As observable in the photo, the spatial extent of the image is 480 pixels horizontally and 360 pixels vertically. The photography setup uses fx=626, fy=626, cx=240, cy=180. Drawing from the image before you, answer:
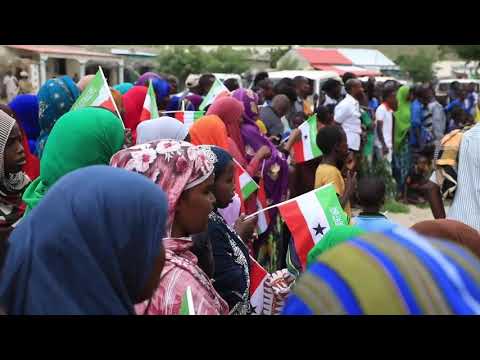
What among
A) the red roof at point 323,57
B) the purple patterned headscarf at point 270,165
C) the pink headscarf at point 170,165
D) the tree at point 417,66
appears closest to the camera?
the pink headscarf at point 170,165

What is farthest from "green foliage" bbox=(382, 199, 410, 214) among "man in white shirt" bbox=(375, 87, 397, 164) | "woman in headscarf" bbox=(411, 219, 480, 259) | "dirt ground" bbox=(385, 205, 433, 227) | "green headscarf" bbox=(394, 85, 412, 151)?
"woman in headscarf" bbox=(411, 219, 480, 259)

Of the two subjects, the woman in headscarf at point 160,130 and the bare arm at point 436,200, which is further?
the bare arm at point 436,200

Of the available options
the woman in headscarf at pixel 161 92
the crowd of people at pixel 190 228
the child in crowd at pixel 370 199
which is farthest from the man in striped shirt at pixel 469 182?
the woman in headscarf at pixel 161 92

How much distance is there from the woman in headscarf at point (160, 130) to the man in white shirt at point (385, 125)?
6135 millimetres

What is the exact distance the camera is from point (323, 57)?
3381 cm

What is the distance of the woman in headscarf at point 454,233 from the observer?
218 centimetres

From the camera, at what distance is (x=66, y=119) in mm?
3154

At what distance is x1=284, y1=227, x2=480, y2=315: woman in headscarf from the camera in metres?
1.31

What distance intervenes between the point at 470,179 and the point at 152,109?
8.26 ft

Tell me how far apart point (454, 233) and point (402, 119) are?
26.0 feet

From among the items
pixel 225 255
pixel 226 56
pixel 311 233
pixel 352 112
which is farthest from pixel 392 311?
pixel 226 56

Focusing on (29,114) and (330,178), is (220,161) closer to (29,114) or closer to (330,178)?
(330,178)

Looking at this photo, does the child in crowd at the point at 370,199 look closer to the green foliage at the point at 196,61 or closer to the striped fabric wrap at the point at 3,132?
the striped fabric wrap at the point at 3,132

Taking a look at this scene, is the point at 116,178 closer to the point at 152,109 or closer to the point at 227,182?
the point at 227,182
